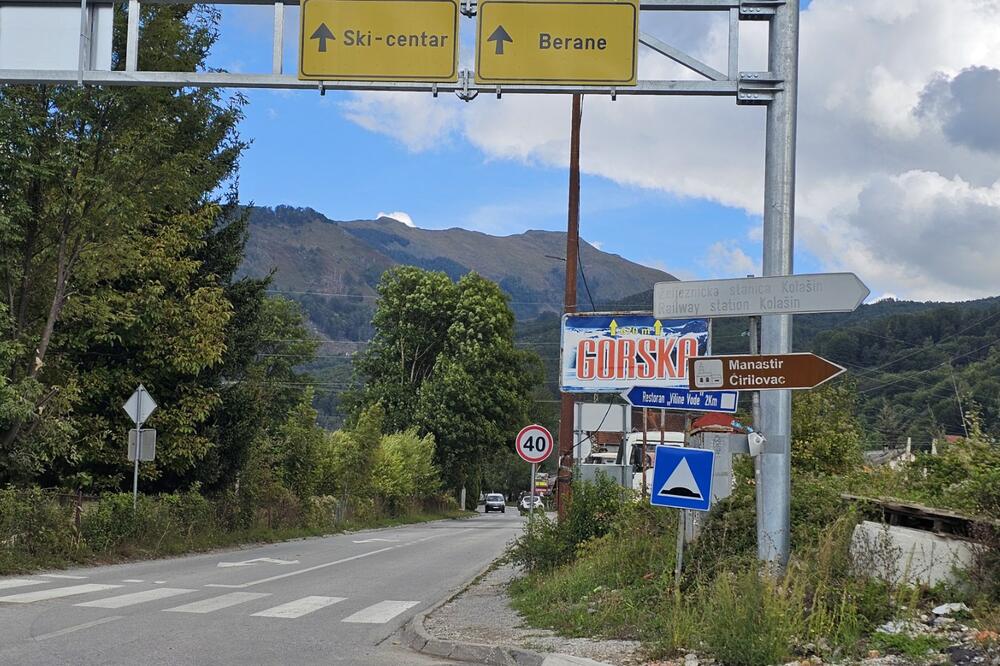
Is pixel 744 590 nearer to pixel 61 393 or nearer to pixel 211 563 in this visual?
pixel 211 563

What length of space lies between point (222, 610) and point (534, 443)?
8291mm

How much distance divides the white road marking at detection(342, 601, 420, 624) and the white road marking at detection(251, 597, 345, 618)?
23.6 inches

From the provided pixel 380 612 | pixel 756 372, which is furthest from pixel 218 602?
pixel 756 372

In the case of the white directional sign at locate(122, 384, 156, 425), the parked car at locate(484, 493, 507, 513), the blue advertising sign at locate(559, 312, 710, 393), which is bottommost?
the parked car at locate(484, 493, 507, 513)

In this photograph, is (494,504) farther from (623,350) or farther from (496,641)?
(496,641)

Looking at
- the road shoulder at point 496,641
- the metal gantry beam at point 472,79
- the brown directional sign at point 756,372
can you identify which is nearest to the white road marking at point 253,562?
the road shoulder at point 496,641

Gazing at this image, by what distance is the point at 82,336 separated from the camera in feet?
85.9

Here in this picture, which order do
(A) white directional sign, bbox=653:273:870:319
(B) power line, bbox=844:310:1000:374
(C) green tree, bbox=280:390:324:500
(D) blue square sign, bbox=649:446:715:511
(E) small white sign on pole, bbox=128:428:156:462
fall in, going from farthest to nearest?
1. (B) power line, bbox=844:310:1000:374
2. (C) green tree, bbox=280:390:324:500
3. (E) small white sign on pole, bbox=128:428:156:462
4. (D) blue square sign, bbox=649:446:715:511
5. (A) white directional sign, bbox=653:273:870:319

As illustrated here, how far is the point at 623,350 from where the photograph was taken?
19531mm

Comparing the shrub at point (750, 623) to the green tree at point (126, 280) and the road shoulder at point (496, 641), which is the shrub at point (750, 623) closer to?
the road shoulder at point (496, 641)

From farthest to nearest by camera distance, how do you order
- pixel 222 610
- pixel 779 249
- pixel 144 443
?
pixel 144 443 → pixel 222 610 → pixel 779 249

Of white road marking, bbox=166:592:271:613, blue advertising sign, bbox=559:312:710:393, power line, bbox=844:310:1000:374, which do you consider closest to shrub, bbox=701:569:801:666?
white road marking, bbox=166:592:271:613

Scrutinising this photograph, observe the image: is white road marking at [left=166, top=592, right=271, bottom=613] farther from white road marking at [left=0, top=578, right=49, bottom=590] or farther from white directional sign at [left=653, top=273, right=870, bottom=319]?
white directional sign at [left=653, top=273, right=870, bottom=319]

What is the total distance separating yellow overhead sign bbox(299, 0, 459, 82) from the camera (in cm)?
1146
